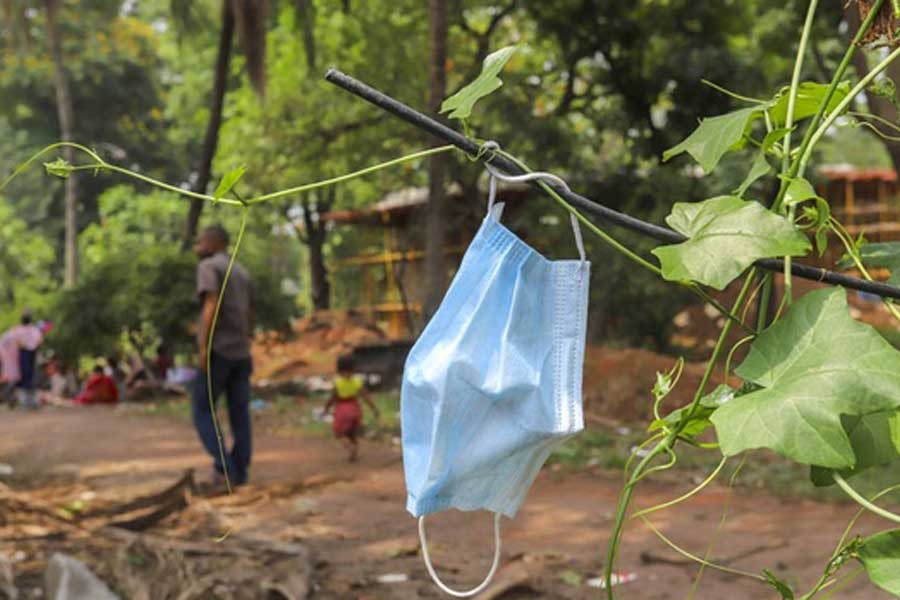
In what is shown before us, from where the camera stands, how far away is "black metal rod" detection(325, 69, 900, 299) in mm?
1119

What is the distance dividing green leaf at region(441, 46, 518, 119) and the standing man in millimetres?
5497

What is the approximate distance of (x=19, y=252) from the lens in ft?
97.6

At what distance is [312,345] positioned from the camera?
21.0 meters

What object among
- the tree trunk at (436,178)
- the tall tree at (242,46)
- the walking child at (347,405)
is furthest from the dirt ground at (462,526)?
the tall tree at (242,46)

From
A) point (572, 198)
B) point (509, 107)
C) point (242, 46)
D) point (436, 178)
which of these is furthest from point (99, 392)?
point (572, 198)

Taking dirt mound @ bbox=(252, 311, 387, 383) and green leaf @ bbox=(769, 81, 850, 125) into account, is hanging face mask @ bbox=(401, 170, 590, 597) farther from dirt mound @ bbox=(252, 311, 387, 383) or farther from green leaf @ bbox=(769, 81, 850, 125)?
dirt mound @ bbox=(252, 311, 387, 383)

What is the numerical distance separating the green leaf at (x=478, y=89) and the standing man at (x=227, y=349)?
550 cm

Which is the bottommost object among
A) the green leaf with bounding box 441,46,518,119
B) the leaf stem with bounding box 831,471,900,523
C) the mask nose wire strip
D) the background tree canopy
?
the leaf stem with bounding box 831,471,900,523

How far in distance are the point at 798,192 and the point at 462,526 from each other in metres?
5.14

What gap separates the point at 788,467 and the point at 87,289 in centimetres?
1128

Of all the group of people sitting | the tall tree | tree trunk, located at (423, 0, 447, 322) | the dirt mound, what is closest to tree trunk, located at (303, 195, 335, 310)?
Answer: the dirt mound

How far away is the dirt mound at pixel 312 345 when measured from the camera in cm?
1891

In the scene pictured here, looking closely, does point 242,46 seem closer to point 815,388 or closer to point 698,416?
point 698,416

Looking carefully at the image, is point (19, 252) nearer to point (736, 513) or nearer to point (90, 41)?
point (90, 41)
